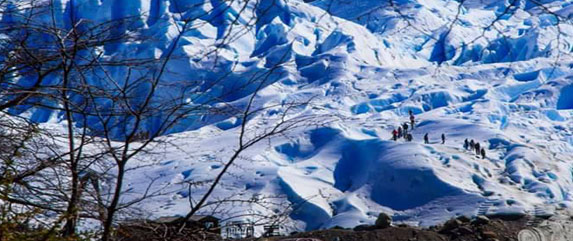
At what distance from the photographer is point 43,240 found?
2.22m

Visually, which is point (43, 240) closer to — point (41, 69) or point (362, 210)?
point (41, 69)

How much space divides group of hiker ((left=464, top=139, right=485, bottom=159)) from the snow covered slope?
0.71ft

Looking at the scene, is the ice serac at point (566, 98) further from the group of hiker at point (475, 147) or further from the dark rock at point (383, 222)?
the dark rock at point (383, 222)

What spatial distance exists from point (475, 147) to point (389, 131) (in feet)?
12.8

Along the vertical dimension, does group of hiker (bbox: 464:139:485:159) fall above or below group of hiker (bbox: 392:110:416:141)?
below

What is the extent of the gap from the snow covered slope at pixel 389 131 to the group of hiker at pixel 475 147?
215 mm

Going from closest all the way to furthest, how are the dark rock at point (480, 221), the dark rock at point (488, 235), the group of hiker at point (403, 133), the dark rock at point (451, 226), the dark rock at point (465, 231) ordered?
the dark rock at point (488, 235) → the dark rock at point (465, 231) → the dark rock at point (451, 226) → the dark rock at point (480, 221) → the group of hiker at point (403, 133)

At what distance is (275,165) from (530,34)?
18410 millimetres

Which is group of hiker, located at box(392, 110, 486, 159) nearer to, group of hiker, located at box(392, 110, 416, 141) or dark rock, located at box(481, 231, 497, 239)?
group of hiker, located at box(392, 110, 416, 141)

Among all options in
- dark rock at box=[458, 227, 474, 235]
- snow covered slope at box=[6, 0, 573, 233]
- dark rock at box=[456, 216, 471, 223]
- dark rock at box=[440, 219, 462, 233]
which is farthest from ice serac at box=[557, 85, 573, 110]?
dark rock at box=[458, 227, 474, 235]

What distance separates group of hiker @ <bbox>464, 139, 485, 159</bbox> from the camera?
84.0ft

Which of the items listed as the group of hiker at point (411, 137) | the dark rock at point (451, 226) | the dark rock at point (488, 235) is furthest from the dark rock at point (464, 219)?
the group of hiker at point (411, 137)

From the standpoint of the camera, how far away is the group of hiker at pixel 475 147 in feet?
84.0

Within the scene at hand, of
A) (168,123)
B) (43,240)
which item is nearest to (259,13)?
(168,123)
